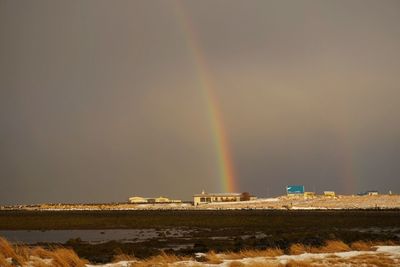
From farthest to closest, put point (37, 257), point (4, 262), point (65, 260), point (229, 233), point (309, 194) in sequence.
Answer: point (309, 194)
point (229, 233)
point (37, 257)
point (65, 260)
point (4, 262)

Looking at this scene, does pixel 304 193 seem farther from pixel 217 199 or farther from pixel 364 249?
pixel 364 249

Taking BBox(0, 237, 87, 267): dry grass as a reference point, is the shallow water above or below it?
below

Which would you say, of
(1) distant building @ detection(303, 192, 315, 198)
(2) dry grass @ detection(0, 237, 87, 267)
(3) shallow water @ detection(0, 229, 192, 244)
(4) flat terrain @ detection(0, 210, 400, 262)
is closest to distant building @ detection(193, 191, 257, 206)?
(1) distant building @ detection(303, 192, 315, 198)

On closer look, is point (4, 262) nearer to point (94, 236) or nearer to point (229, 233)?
point (94, 236)

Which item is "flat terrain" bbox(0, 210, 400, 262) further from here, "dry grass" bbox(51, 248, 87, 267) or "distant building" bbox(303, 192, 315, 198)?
"distant building" bbox(303, 192, 315, 198)

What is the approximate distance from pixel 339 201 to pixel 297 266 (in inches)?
4910

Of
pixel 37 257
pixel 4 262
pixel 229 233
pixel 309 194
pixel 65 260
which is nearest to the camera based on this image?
pixel 4 262

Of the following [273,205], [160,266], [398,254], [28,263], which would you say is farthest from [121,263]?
[273,205]

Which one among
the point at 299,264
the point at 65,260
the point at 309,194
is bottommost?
the point at 299,264

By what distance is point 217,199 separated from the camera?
169 metres

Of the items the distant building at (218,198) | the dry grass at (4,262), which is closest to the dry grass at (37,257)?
the dry grass at (4,262)

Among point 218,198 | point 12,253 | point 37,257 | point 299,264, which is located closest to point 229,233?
point 37,257

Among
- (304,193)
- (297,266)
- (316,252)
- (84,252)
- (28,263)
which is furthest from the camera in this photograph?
(304,193)

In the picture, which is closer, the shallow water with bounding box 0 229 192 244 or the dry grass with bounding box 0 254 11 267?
the dry grass with bounding box 0 254 11 267
